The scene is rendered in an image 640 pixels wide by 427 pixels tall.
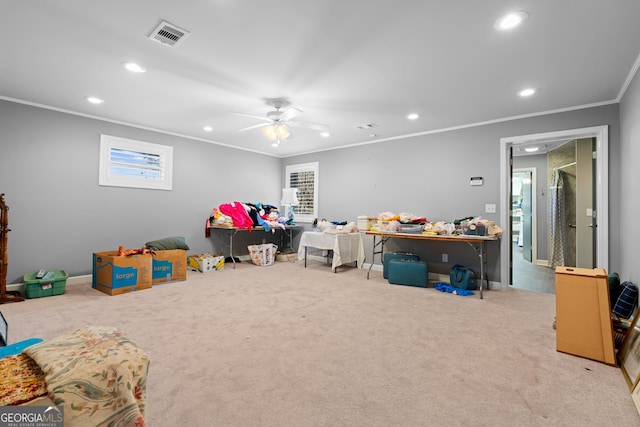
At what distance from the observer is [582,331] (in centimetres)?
232

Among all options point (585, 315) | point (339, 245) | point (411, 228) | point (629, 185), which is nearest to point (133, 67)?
point (339, 245)

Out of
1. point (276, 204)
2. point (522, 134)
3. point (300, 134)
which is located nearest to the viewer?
point (522, 134)

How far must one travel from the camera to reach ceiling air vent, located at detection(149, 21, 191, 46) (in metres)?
2.31

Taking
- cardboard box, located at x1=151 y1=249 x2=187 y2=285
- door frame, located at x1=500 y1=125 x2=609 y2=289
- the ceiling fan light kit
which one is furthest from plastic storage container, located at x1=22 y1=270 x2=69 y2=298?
door frame, located at x1=500 y1=125 x2=609 y2=289

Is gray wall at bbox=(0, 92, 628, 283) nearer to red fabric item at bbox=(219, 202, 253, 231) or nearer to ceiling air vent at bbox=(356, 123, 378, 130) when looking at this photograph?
red fabric item at bbox=(219, 202, 253, 231)

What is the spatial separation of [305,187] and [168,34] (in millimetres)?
4825

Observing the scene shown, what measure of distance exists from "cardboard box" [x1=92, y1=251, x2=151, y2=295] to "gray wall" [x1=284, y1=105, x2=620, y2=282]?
12.2ft

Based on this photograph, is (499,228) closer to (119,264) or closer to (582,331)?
(582,331)

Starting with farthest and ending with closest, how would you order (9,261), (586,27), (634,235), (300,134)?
1. (300,134)
2. (9,261)
3. (634,235)
4. (586,27)

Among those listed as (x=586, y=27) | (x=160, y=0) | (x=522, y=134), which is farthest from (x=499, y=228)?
(x=160, y=0)

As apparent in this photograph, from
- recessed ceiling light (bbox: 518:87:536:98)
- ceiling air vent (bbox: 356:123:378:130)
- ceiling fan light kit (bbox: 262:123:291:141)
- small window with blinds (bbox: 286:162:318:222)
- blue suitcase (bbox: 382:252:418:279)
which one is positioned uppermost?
ceiling air vent (bbox: 356:123:378:130)

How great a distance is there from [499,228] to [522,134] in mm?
1418

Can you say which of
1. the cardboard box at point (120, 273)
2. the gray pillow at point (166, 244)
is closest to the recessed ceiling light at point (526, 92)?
the cardboard box at point (120, 273)

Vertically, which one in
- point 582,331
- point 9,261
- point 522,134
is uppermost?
point 522,134
